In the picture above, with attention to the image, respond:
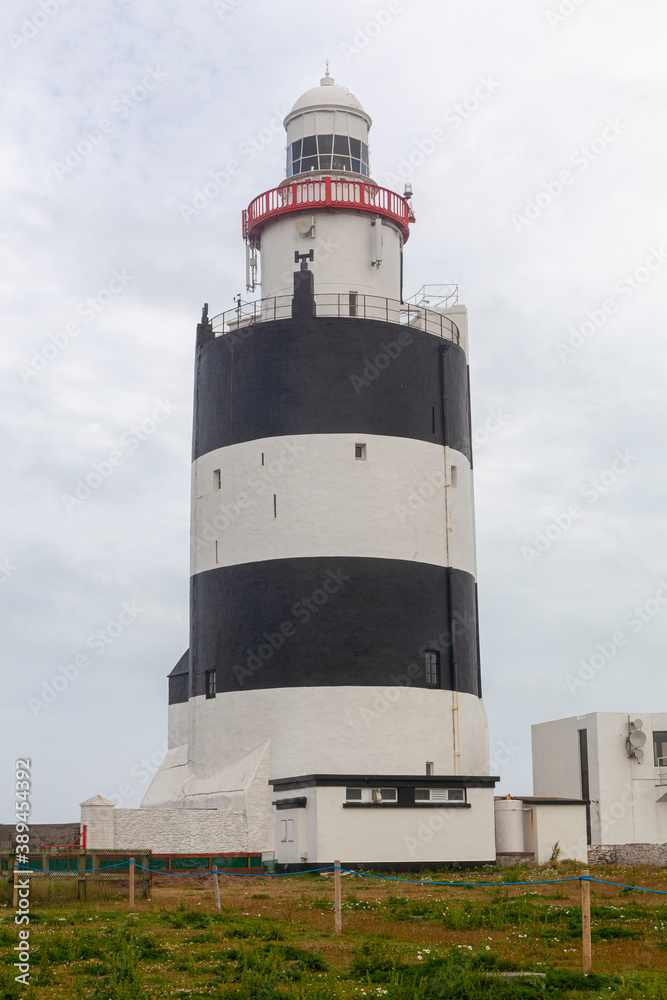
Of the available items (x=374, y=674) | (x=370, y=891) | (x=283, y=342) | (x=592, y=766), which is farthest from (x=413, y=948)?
(x=592, y=766)

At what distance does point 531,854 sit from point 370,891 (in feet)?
34.2

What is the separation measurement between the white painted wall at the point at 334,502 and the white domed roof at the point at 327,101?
12157 mm

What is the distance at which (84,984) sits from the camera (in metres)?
13.5

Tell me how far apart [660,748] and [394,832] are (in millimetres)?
19435

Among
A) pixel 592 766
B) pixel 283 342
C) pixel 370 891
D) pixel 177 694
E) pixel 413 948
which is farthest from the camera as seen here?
pixel 177 694

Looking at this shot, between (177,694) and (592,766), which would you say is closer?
(592,766)

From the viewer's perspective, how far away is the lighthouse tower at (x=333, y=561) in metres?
33.1

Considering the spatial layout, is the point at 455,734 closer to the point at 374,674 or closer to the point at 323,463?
the point at 374,674

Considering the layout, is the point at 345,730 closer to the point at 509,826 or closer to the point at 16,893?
the point at 509,826

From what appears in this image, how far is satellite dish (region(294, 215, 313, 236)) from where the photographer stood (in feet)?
126

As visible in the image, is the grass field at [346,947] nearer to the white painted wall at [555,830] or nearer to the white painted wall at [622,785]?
the white painted wall at [555,830]

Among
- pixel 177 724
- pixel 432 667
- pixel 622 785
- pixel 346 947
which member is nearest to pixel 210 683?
pixel 432 667

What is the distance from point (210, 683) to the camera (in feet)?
120

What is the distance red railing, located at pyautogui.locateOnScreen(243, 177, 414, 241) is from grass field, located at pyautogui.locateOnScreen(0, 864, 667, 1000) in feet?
73.6
